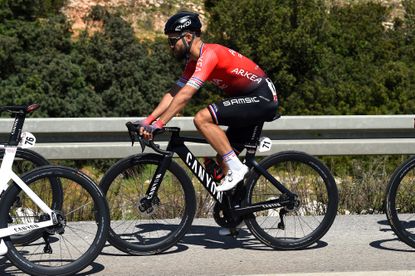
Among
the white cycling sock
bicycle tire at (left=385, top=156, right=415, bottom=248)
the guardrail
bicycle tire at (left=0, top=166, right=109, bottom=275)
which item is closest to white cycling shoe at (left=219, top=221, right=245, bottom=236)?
the white cycling sock

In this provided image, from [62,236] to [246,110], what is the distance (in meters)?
1.53

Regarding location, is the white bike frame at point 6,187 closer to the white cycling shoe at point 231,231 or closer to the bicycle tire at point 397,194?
the white cycling shoe at point 231,231

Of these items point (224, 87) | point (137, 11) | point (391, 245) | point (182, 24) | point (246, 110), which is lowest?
point (391, 245)

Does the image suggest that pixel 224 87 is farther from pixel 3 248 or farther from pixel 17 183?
pixel 3 248

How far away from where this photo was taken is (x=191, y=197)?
6.65m

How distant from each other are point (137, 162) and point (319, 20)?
48.3 metres

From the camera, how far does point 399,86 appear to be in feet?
143

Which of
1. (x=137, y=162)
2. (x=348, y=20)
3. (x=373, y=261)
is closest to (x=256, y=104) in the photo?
(x=137, y=162)

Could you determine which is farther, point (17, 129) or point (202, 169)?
point (202, 169)

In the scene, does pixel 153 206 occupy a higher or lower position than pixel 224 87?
lower

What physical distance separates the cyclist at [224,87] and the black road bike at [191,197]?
0.40 ft

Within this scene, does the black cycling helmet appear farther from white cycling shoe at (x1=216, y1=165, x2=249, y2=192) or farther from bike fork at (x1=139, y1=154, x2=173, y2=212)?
white cycling shoe at (x1=216, y1=165, x2=249, y2=192)

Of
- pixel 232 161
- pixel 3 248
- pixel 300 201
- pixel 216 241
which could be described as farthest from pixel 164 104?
pixel 3 248

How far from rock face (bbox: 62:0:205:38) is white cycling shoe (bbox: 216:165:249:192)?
43.4m
